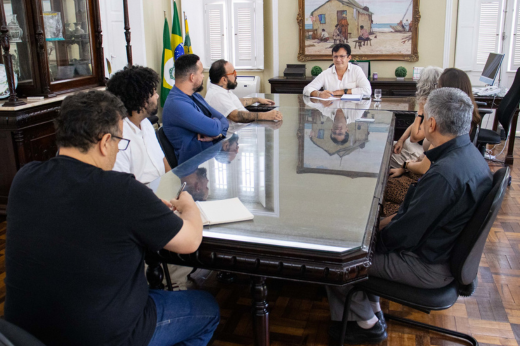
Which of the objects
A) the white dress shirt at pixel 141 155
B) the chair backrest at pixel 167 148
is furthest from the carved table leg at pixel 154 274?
Result: the chair backrest at pixel 167 148

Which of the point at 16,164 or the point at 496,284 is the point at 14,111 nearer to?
the point at 16,164

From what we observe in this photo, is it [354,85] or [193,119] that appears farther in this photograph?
[354,85]

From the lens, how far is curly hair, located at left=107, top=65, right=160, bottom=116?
7.54ft

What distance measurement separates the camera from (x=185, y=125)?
2.97 m

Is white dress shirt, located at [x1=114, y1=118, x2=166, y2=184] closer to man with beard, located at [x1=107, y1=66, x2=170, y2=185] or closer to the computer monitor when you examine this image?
man with beard, located at [x1=107, y1=66, x2=170, y2=185]

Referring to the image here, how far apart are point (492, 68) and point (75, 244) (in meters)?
4.99

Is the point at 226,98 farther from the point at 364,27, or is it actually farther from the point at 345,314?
the point at 364,27

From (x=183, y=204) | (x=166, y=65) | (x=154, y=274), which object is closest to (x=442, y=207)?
(x=183, y=204)

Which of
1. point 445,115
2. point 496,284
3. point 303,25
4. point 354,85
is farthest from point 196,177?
point 303,25

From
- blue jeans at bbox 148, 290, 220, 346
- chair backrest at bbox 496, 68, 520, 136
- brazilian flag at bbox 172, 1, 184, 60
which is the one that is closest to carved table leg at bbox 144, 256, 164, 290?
blue jeans at bbox 148, 290, 220, 346

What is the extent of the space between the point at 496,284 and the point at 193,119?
2043 millimetres

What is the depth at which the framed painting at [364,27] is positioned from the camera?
5.94m

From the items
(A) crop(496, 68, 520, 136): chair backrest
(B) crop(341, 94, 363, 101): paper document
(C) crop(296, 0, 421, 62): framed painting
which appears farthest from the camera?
(C) crop(296, 0, 421, 62): framed painting

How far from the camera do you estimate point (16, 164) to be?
366cm
